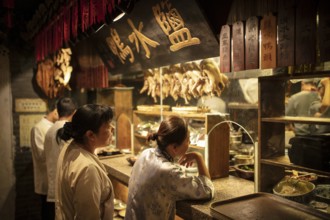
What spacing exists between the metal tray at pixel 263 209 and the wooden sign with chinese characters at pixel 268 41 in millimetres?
1368

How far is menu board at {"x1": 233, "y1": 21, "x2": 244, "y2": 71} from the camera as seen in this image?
309 centimetres

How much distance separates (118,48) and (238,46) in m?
3.04

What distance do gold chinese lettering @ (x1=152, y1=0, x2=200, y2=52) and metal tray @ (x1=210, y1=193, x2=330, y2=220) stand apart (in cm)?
200

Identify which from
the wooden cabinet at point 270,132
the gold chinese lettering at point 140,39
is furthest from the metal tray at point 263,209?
the gold chinese lettering at point 140,39

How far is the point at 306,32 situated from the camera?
2.51 meters

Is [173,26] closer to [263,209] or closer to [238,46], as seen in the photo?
[238,46]

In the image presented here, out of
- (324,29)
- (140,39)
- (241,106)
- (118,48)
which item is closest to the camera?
(324,29)

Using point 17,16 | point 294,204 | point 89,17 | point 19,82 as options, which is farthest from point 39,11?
point 294,204

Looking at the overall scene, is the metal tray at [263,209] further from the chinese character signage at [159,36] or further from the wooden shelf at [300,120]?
the chinese character signage at [159,36]

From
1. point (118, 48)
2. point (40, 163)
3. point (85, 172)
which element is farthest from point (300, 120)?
point (40, 163)

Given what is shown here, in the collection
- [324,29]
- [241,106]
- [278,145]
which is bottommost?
[278,145]

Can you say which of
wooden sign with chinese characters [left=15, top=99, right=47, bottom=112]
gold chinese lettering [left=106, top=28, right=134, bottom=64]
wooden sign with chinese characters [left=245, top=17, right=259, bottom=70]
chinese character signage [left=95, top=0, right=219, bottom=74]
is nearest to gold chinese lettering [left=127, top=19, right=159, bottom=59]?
chinese character signage [left=95, top=0, right=219, bottom=74]

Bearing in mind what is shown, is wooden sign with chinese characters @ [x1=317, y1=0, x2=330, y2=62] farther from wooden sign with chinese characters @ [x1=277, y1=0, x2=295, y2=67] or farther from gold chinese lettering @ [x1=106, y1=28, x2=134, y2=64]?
gold chinese lettering @ [x1=106, y1=28, x2=134, y2=64]

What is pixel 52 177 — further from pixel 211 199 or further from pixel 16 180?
pixel 211 199
